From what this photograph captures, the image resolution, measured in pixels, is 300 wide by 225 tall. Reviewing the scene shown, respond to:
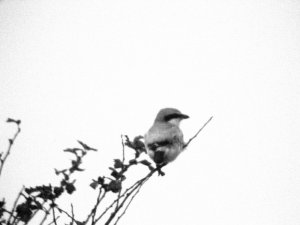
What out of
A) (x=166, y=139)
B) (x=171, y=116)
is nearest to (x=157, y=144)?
(x=166, y=139)

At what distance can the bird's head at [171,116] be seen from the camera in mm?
4582

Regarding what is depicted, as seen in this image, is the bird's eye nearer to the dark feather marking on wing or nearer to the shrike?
the shrike

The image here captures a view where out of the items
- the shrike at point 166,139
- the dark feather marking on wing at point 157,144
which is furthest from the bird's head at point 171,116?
the dark feather marking on wing at point 157,144

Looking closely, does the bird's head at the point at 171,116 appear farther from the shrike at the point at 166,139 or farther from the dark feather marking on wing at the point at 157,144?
the dark feather marking on wing at the point at 157,144

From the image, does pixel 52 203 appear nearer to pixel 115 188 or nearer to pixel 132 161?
pixel 115 188

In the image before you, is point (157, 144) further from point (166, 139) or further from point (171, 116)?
point (171, 116)

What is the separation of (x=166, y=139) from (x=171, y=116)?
0.81 metres

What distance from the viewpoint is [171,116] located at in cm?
461

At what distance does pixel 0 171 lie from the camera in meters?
2.25

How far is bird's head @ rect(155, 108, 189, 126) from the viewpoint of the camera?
4582mm

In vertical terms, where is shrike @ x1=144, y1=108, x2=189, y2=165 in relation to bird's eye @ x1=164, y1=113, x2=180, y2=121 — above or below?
below

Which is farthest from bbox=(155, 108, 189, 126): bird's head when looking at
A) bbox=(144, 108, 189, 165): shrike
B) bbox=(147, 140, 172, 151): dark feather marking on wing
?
bbox=(147, 140, 172, 151): dark feather marking on wing

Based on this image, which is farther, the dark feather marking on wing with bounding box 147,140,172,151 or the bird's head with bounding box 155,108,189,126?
the bird's head with bounding box 155,108,189,126

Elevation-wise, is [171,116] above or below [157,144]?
above
